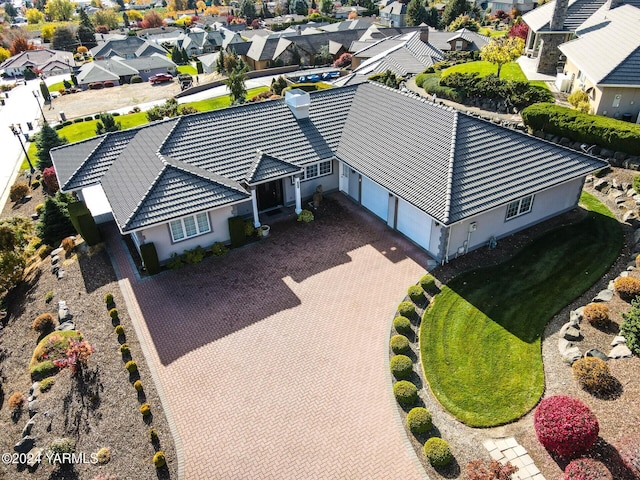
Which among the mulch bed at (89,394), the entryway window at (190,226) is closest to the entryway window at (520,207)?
the entryway window at (190,226)

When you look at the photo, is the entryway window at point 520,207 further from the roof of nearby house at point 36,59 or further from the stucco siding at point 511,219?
the roof of nearby house at point 36,59

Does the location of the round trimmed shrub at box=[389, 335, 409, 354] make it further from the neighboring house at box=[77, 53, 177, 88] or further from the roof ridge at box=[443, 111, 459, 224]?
the neighboring house at box=[77, 53, 177, 88]

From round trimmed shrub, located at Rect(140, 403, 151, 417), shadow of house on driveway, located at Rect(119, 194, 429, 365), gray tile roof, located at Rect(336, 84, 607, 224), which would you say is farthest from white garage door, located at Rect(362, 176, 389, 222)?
round trimmed shrub, located at Rect(140, 403, 151, 417)

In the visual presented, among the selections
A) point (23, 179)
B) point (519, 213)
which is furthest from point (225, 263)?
point (23, 179)

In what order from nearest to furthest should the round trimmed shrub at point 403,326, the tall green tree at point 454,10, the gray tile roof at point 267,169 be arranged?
the round trimmed shrub at point 403,326
the gray tile roof at point 267,169
the tall green tree at point 454,10

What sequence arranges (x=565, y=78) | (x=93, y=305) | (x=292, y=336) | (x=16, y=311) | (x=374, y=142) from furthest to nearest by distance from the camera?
(x=565, y=78)
(x=374, y=142)
(x=16, y=311)
(x=93, y=305)
(x=292, y=336)

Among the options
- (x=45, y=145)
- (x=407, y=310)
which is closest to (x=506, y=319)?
(x=407, y=310)

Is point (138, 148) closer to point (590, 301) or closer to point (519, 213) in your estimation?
point (519, 213)
